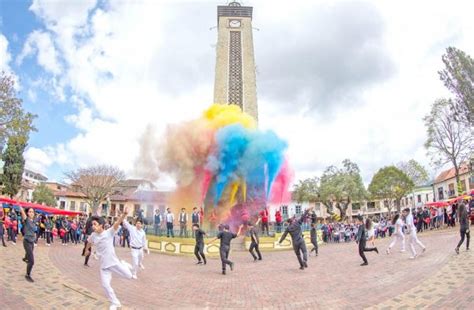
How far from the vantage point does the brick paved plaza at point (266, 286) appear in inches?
255

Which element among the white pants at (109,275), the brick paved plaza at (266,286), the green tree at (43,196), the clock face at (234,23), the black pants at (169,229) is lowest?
the brick paved plaza at (266,286)

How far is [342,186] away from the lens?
43562 mm

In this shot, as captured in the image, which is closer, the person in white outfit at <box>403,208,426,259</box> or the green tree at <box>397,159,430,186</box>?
→ the person in white outfit at <box>403,208,426,259</box>

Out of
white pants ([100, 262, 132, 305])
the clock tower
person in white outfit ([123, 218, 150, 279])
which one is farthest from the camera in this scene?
the clock tower

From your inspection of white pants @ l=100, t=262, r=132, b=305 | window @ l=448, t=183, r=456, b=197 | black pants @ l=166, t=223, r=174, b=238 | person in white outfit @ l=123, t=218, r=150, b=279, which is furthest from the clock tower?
window @ l=448, t=183, r=456, b=197

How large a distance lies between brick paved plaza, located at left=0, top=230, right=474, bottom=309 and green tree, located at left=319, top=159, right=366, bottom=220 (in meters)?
32.6

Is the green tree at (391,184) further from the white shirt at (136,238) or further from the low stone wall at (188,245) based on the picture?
the white shirt at (136,238)

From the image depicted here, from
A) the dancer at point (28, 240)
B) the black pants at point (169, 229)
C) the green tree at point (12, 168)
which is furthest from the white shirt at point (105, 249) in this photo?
the green tree at point (12, 168)

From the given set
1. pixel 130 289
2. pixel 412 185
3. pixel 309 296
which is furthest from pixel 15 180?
pixel 412 185

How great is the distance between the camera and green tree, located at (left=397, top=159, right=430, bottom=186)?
48375mm

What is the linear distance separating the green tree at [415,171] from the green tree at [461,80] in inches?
990

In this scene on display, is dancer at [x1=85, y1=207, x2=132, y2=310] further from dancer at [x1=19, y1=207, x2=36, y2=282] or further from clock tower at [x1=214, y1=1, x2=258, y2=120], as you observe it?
clock tower at [x1=214, y1=1, x2=258, y2=120]

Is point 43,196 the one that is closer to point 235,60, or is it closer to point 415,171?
point 235,60

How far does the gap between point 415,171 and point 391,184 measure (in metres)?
4.43
